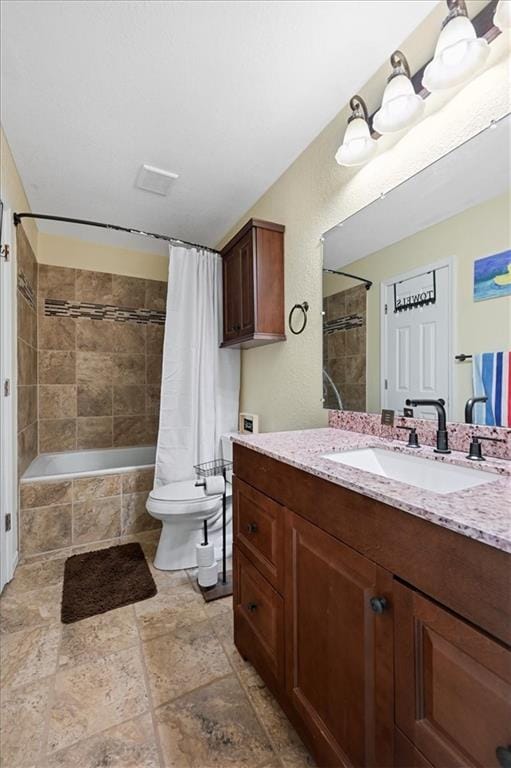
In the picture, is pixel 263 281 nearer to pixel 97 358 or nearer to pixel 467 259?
pixel 467 259

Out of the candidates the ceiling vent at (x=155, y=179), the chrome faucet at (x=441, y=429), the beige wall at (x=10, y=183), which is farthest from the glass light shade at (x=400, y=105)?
the beige wall at (x=10, y=183)

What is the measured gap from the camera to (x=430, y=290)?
1106 mm

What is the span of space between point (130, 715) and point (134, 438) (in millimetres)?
2202

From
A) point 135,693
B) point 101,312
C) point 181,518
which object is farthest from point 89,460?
point 135,693

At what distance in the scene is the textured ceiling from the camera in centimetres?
112

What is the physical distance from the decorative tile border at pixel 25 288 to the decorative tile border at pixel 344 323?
75.7 inches

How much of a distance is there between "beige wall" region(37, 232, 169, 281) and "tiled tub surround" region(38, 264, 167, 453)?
0.18 ft

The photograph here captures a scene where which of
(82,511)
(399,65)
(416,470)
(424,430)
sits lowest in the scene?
(82,511)

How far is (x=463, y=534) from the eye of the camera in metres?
0.50

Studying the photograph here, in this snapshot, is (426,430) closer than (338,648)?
No

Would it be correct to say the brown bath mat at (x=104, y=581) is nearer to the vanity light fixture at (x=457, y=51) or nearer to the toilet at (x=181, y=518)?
the toilet at (x=181, y=518)

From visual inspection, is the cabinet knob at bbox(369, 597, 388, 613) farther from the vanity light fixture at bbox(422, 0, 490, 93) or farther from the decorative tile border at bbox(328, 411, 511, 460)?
the vanity light fixture at bbox(422, 0, 490, 93)

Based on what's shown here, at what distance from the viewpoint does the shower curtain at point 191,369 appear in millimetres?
2225

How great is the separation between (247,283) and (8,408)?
1.49 m
